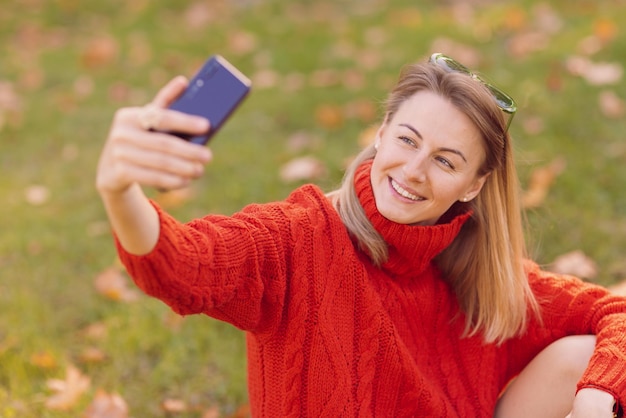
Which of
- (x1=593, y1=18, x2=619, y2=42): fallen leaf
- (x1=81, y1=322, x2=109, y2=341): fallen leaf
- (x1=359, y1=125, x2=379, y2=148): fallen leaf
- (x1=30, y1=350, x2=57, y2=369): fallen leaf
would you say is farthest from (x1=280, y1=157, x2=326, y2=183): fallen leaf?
(x1=593, y1=18, x2=619, y2=42): fallen leaf

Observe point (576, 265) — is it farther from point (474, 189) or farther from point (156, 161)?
point (156, 161)

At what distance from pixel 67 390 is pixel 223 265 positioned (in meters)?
1.23

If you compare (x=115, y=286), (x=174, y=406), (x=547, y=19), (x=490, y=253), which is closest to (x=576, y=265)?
(x=490, y=253)

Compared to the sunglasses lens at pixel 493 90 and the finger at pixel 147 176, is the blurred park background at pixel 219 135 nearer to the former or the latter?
the sunglasses lens at pixel 493 90

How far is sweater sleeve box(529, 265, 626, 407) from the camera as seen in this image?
206cm

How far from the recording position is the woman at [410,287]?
1711mm

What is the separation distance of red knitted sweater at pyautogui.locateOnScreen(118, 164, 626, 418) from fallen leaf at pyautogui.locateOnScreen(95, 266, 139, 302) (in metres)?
1.15

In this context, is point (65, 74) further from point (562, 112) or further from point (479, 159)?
point (479, 159)

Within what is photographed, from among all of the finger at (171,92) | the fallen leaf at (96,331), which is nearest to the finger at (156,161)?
the finger at (171,92)

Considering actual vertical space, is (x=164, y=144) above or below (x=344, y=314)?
above

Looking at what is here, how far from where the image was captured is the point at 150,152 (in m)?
1.27

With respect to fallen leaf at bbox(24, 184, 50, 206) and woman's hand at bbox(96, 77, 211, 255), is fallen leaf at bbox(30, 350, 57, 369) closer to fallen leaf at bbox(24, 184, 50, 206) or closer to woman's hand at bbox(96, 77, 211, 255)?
fallen leaf at bbox(24, 184, 50, 206)

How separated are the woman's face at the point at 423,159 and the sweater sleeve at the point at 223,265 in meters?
0.31

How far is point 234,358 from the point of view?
9.23 ft
